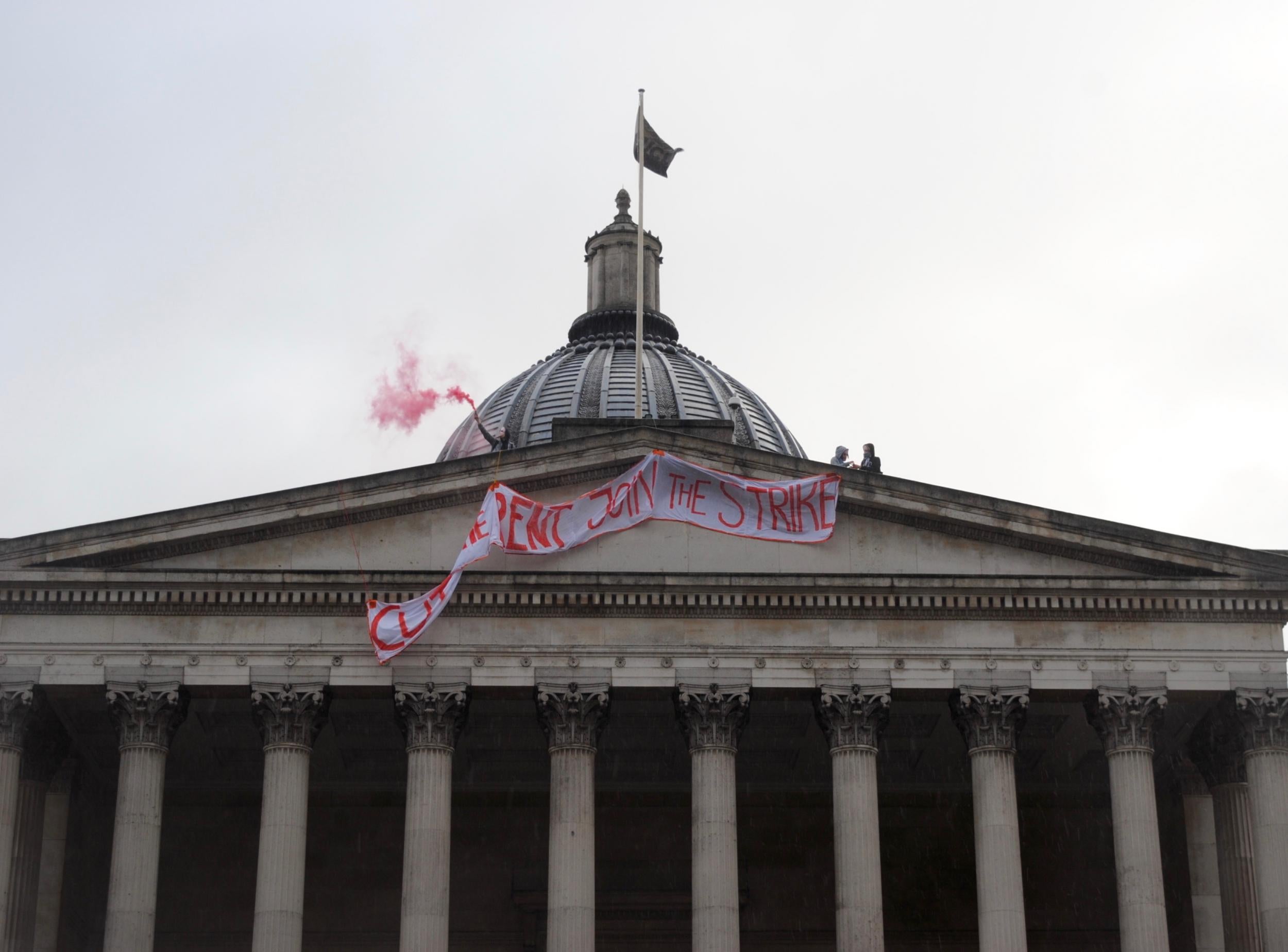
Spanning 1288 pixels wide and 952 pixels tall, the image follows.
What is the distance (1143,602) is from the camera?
43.2m

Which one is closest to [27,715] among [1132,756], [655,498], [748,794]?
[655,498]

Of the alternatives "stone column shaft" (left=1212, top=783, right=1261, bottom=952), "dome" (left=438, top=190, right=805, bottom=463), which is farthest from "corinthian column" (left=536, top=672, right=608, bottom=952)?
"dome" (left=438, top=190, right=805, bottom=463)

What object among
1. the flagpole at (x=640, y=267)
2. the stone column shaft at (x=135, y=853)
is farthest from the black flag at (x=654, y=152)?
the stone column shaft at (x=135, y=853)

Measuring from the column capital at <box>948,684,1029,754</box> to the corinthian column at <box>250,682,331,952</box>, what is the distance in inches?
487

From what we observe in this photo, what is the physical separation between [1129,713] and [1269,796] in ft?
9.85

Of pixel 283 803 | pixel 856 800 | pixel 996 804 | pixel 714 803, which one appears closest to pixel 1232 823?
pixel 996 804

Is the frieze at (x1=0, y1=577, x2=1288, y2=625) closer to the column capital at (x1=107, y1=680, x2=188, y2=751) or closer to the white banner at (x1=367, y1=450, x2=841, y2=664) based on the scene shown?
the white banner at (x1=367, y1=450, x2=841, y2=664)

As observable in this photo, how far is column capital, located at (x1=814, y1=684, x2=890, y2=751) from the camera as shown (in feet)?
139

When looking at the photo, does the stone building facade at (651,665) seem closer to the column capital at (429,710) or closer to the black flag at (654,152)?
the column capital at (429,710)

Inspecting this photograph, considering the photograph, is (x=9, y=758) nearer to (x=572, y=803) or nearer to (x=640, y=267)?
(x=572, y=803)

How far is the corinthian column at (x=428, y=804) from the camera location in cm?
4109

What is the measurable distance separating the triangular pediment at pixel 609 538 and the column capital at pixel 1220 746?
276 centimetres

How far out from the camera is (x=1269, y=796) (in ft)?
138

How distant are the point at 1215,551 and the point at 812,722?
9464mm
